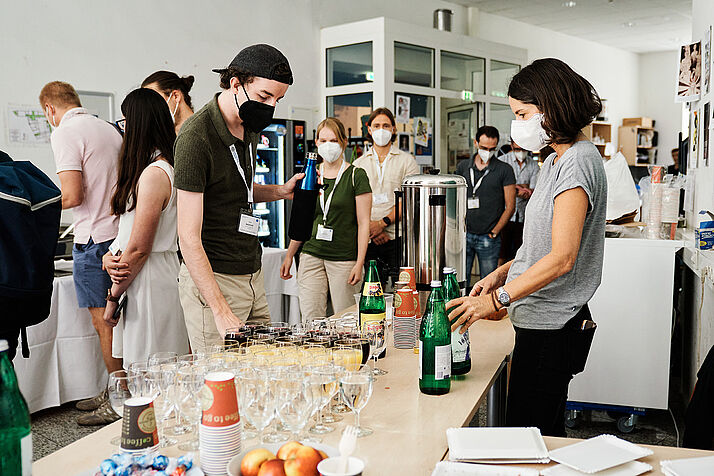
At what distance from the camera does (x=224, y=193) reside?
2.18 m

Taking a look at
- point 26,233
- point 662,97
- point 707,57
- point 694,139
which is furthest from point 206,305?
point 662,97

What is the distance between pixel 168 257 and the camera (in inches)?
118

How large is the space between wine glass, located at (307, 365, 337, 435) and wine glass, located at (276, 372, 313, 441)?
0.02 meters

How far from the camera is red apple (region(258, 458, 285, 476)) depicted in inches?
40.5

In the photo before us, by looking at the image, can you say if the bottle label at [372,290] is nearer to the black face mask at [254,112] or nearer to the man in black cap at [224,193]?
the man in black cap at [224,193]

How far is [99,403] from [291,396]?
8.86ft

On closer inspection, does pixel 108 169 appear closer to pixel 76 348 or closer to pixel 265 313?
pixel 76 348

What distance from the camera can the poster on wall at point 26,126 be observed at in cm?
451

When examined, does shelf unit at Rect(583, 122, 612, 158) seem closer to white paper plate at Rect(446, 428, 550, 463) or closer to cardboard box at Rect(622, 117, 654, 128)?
cardboard box at Rect(622, 117, 654, 128)

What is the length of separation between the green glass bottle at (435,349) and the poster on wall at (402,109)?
17.4ft

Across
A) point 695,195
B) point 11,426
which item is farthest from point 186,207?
point 695,195

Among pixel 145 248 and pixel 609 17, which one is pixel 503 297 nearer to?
pixel 145 248

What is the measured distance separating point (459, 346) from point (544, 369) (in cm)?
31

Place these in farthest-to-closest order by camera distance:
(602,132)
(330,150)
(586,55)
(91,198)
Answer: (602,132) → (586,55) → (330,150) → (91,198)
